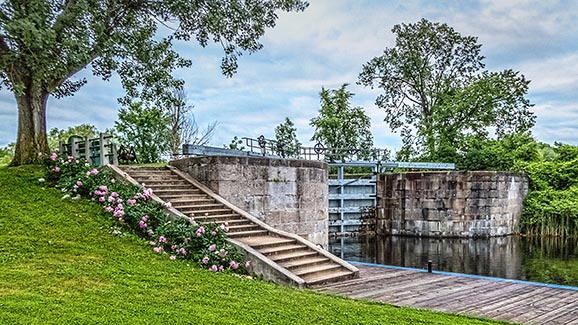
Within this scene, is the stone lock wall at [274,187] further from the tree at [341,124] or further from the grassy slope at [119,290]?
the tree at [341,124]

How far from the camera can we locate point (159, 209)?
9.26m

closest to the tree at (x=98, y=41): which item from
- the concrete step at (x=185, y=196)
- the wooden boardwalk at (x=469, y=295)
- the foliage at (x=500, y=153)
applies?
the concrete step at (x=185, y=196)

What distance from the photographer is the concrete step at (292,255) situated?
8.79 metres

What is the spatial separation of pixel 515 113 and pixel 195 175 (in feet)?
67.0

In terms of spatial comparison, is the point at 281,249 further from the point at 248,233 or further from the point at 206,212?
the point at 206,212

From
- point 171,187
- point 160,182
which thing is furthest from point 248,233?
point 160,182

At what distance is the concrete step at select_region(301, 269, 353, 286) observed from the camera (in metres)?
8.33

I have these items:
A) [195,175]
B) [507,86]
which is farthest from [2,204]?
[507,86]

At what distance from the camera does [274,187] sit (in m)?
12.3

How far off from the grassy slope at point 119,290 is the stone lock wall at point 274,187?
3079 millimetres

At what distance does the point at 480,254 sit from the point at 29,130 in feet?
44.9

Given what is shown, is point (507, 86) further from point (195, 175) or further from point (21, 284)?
point (21, 284)

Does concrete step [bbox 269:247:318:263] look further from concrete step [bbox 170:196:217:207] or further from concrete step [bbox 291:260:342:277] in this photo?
concrete step [bbox 170:196:217:207]

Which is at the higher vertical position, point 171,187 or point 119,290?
point 171,187
